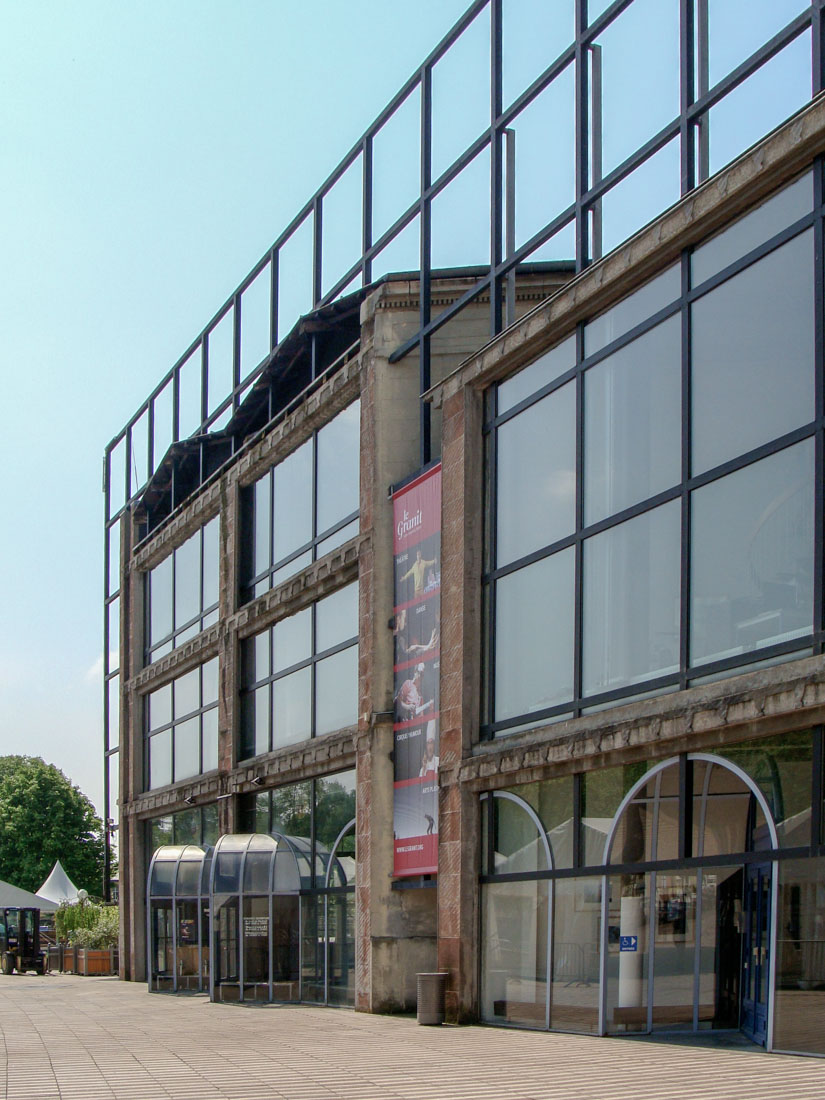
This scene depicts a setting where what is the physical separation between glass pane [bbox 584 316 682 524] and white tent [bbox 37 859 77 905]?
49.7m

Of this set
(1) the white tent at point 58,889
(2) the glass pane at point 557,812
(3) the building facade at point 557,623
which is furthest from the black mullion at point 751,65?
(1) the white tent at point 58,889

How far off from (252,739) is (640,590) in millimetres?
17016

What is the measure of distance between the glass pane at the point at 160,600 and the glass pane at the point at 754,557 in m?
26.3

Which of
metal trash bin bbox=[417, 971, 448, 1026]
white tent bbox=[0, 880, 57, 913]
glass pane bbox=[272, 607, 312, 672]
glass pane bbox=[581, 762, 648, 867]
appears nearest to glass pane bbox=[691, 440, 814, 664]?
glass pane bbox=[581, 762, 648, 867]

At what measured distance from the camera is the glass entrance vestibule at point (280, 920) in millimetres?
27734

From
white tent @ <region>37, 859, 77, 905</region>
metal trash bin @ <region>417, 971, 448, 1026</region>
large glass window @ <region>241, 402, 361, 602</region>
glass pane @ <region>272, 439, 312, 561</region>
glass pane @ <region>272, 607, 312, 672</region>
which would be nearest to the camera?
metal trash bin @ <region>417, 971, 448, 1026</region>

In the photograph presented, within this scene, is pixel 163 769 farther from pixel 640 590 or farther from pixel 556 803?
pixel 640 590

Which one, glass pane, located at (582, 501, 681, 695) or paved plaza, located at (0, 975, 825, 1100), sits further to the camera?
glass pane, located at (582, 501, 681, 695)

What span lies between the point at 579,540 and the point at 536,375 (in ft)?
9.83

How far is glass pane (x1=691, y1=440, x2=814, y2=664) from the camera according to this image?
15.5 m

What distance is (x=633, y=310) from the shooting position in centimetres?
1920

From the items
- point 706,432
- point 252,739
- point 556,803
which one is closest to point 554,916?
point 556,803

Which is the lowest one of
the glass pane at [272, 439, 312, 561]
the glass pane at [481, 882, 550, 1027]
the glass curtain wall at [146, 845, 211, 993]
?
the glass curtain wall at [146, 845, 211, 993]

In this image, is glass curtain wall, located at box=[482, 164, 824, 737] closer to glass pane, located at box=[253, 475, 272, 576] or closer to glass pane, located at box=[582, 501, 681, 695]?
glass pane, located at box=[582, 501, 681, 695]
